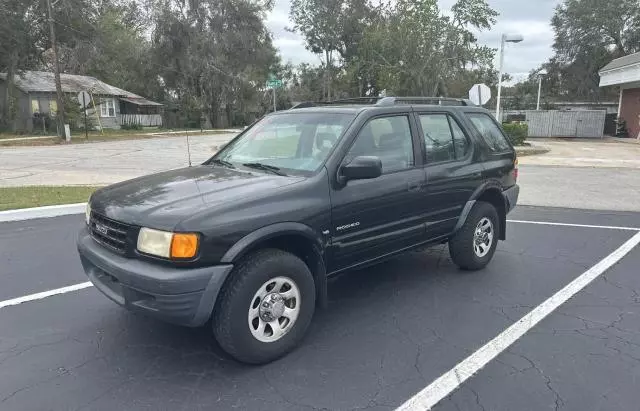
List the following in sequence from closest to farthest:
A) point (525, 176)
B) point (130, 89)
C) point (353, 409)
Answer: point (353, 409)
point (525, 176)
point (130, 89)

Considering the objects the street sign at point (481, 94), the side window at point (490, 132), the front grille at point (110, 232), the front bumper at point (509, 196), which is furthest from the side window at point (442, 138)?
the street sign at point (481, 94)

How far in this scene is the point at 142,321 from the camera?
3.92 meters

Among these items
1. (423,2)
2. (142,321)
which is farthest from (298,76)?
(142,321)

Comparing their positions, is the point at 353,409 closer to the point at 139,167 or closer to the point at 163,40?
Result: the point at 139,167

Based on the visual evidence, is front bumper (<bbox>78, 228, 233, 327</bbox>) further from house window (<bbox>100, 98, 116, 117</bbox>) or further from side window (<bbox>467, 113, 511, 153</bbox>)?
house window (<bbox>100, 98, 116, 117</bbox>)

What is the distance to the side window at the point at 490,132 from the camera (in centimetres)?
513

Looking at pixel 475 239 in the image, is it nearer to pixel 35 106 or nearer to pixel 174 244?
pixel 174 244

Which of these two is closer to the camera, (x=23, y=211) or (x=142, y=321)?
(x=142, y=321)

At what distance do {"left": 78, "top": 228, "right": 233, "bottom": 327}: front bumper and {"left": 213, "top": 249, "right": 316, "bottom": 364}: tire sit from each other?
0.12m

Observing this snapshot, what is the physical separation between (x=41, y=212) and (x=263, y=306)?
615 centimetres

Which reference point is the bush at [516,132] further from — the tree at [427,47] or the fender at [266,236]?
the fender at [266,236]

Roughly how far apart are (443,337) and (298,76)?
6136 centimetres

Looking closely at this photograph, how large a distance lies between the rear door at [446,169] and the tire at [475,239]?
0.20 meters

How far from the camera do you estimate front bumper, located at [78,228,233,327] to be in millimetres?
2885
